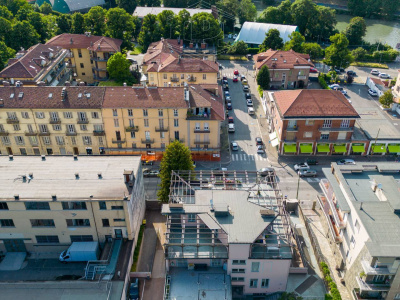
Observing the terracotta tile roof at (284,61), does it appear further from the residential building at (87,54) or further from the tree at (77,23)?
the tree at (77,23)

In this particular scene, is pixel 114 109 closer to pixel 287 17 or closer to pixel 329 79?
pixel 329 79

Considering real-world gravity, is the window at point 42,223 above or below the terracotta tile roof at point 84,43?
below

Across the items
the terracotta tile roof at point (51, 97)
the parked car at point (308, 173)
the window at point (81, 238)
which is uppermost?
the terracotta tile roof at point (51, 97)

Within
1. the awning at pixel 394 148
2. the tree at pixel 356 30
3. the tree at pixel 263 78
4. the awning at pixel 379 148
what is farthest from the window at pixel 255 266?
the tree at pixel 356 30

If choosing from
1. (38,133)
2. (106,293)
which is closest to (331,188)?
(106,293)

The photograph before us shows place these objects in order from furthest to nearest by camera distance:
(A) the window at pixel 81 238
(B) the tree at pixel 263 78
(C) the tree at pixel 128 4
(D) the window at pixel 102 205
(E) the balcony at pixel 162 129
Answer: (C) the tree at pixel 128 4 → (B) the tree at pixel 263 78 → (E) the balcony at pixel 162 129 → (A) the window at pixel 81 238 → (D) the window at pixel 102 205

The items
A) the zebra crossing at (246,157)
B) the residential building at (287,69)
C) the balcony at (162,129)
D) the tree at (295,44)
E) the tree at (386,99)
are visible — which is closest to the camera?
the balcony at (162,129)

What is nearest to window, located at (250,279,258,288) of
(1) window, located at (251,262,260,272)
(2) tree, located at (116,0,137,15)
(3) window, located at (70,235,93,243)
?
(1) window, located at (251,262,260,272)
